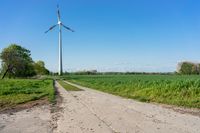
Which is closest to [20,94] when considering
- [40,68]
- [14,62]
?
[14,62]

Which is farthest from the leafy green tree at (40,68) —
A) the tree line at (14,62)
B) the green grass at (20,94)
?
the green grass at (20,94)

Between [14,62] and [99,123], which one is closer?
[99,123]

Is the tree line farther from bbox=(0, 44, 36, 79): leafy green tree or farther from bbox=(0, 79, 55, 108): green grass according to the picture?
bbox=(0, 79, 55, 108): green grass

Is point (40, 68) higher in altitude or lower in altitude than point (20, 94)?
higher

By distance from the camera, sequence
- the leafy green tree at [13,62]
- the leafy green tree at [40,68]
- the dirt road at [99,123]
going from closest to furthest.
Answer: the dirt road at [99,123] < the leafy green tree at [13,62] < the leafy green tree at [40,68]

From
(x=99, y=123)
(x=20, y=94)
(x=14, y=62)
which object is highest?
(x=14, y=62)

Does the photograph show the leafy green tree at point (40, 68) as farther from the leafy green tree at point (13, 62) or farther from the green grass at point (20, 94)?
the green grass at point (20, 94)

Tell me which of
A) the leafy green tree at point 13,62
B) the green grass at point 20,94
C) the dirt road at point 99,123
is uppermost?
the leafy green tree at point 13,62

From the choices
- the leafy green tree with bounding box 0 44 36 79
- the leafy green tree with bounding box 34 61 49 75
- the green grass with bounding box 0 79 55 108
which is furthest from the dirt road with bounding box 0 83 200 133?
the leafy green tree with bounding box 34 61 49 75

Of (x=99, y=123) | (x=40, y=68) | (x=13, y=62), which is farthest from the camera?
(x=40, y=68)

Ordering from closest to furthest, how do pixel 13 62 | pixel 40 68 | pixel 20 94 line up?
1. pixel 20 94
2. pixel 13 62
3. pixel 40 68

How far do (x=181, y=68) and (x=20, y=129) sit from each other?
132281mm

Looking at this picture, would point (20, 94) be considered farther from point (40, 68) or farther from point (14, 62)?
point (40, 68)

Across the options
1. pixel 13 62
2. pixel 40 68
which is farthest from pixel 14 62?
pixel 40 68
